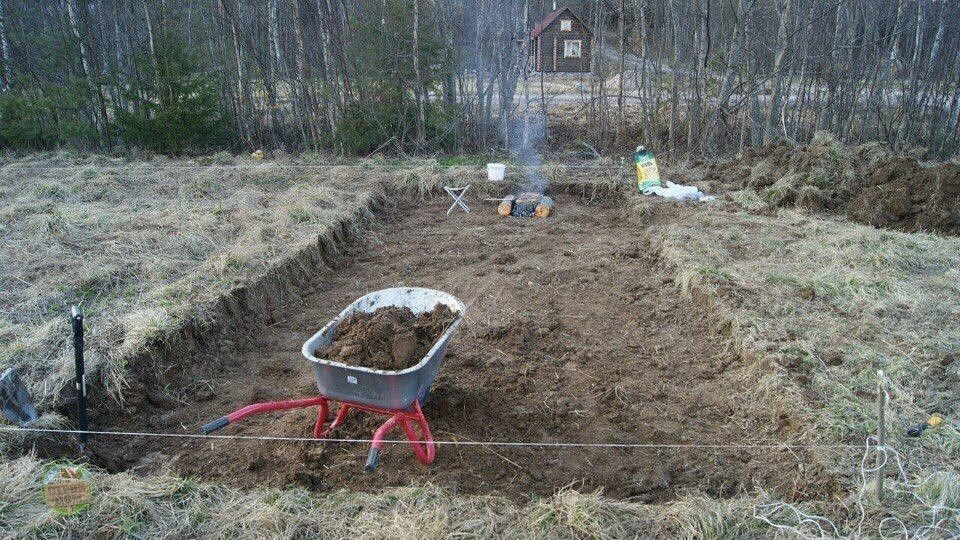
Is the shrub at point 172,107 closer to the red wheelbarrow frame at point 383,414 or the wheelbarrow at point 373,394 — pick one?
the wheelbarrow at point 373,394

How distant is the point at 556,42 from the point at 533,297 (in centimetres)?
1400

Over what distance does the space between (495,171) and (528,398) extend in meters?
5.13

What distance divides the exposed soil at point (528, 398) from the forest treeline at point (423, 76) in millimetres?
5316

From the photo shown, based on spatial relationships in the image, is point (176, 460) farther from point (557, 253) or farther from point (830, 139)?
point (830, 139)

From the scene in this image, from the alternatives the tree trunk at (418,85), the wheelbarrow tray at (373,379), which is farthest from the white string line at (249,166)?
the wheelbarrow tray at (373,379)

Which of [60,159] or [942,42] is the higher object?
[942,42]

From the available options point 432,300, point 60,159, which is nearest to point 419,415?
point 432,300

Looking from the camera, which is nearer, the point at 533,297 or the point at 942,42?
the point at 533,297

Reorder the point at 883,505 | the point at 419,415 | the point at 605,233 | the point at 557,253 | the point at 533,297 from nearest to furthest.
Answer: the point at 883,505
the point at 419,415
the point at 533,297
the point at 557,253
the point at 605,233

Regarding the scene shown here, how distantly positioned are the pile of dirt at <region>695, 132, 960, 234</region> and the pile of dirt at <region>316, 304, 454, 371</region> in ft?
17.1

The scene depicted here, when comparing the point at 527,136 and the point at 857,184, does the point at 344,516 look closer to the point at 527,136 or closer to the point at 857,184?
the point at 857,184

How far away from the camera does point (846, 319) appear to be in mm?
4488

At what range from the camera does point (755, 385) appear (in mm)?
3980

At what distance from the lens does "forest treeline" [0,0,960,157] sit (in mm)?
9992
